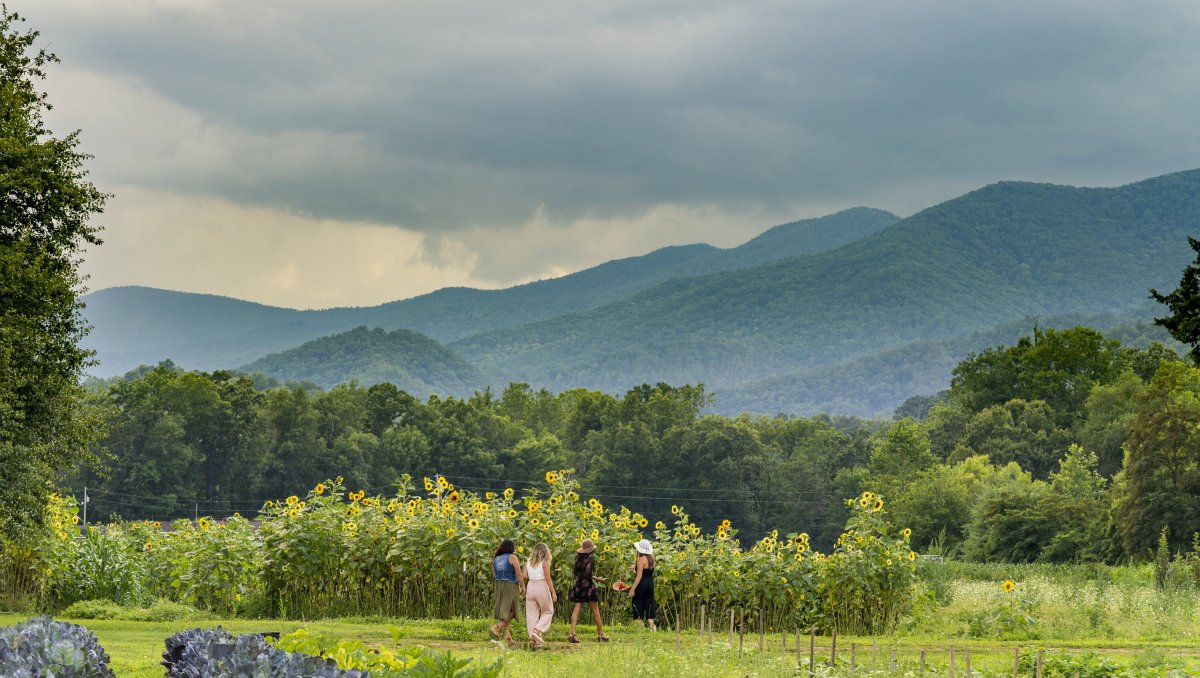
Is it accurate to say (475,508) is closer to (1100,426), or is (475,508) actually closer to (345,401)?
→ (1100,426)

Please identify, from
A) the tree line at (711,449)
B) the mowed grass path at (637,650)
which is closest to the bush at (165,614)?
the mowed grass path at (637,650)

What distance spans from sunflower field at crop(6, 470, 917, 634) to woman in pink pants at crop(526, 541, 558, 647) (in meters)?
1.18

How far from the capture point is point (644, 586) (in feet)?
46.6

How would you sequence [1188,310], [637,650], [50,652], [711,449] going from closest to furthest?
[50,652], [637,650], [1188,310], [711,449]

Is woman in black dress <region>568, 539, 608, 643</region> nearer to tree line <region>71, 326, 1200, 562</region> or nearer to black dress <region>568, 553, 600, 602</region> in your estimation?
black dress <region>568, 553, 600, 602</region>

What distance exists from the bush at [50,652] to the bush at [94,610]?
753 centimetres

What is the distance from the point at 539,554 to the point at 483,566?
1.36 meters

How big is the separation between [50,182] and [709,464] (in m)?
76.6

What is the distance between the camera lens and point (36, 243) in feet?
57.0

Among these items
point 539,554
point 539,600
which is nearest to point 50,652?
point 539,600

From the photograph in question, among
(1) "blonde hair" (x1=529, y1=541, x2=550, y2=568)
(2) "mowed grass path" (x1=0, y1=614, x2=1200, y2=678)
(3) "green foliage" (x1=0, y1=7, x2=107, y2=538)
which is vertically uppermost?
(3) "green foliage" (x1=0, y1=7, x2=107, y2=538)

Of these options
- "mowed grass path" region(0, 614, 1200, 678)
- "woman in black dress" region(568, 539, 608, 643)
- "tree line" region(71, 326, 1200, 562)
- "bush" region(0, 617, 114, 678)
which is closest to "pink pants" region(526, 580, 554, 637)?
"mowed grass path" region(0, 614, 1200, 678)

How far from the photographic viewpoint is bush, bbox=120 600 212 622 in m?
14.1

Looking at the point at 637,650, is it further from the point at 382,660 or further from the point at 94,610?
the point at 94,610
